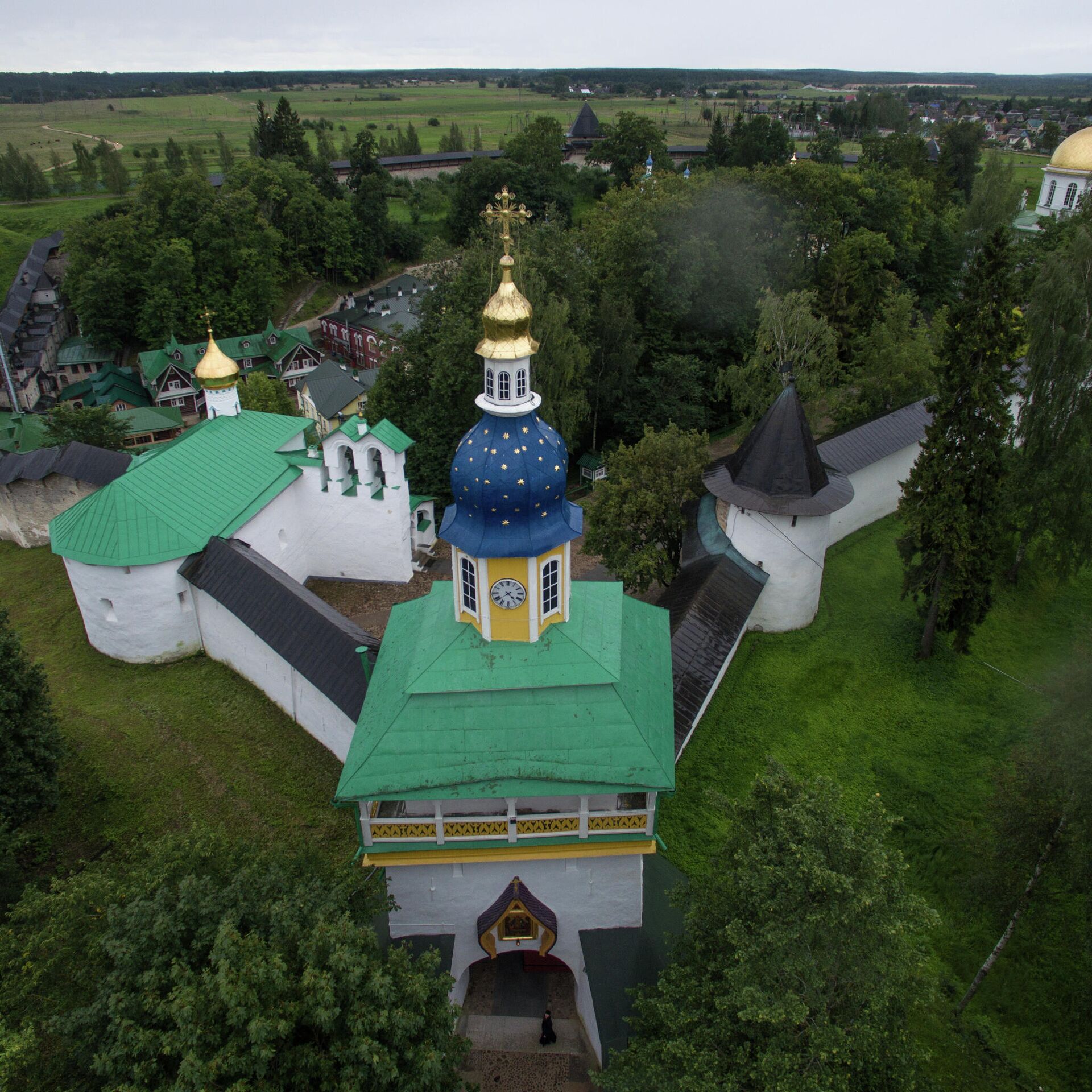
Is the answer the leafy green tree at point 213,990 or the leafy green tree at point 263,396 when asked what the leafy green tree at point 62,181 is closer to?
the leafy green tree at point 263,396

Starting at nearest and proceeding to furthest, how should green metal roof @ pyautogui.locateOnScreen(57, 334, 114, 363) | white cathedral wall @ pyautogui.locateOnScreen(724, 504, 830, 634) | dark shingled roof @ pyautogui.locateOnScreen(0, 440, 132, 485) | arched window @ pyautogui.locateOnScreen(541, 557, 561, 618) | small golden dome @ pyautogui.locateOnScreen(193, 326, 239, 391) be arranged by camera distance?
arched window @ pyautogui.locateOnScreen(541, 557, 561, 618) < white cathedral wall @ pyautogui.locateOnScreen(724, 504, 830, 634) < small golden dome @ pyautogui.locateOnScreen(193, 326, 239, 391) < dark shingled roof @ pyautogui.locateOnScreen(0, 440, 132, 485) < green metal roof @ pyautogui.locateOnScreen(57, 334, 114, 363)

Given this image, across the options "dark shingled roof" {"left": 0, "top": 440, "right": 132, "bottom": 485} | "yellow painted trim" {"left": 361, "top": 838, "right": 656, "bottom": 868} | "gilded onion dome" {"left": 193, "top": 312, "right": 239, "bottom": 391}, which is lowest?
"dark shingled roof" {"left": 0, "top": 440, "right": 132, "bottom": 485}

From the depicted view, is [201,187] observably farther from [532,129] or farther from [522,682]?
[522,682]

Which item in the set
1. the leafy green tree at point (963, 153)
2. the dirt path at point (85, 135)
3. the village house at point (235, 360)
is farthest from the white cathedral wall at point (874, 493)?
the dirt path at point (85, 135)

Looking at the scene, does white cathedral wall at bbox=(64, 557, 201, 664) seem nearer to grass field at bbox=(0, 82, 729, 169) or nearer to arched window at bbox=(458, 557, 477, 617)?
arched window at bbox=(458, 557, 477, 617)

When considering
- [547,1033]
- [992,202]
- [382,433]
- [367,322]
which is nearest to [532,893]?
[547,1033]

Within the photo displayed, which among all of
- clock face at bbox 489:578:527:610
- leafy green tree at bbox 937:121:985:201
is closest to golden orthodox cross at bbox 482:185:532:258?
clock face at bbox 489:578:527:610
